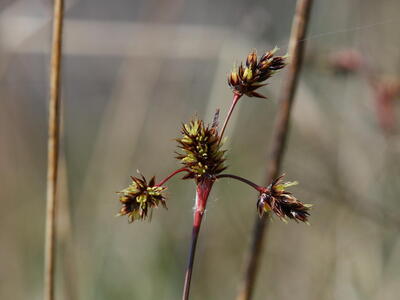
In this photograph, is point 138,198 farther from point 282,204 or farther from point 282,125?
point 282,125

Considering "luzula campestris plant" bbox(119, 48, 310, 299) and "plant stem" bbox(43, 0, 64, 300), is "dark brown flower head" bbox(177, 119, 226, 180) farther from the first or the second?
"plant stem" bbox(43, 0, 64, 300)

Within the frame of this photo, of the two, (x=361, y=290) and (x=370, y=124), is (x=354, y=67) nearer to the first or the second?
(x=370, y=124)

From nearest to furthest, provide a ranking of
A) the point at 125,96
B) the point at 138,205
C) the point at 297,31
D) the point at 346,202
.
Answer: the point at 138,205, the point at 297,31, the point at 346,202, the point at 125,96

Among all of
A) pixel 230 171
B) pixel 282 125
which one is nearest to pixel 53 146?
pixel 282 125

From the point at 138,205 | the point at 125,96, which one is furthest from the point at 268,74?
the point at 125,96

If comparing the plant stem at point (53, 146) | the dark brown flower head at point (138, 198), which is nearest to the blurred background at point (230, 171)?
the plant stem at point (53, 146)

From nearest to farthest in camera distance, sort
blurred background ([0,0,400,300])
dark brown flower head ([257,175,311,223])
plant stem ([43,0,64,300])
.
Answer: dark brown flower head ([257,175,311,223]) < plant stem ([43,0,64,300]) < blurred background ([0,0,400,300])

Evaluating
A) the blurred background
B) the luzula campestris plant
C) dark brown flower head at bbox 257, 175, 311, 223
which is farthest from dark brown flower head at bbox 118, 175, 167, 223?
the blurred background
